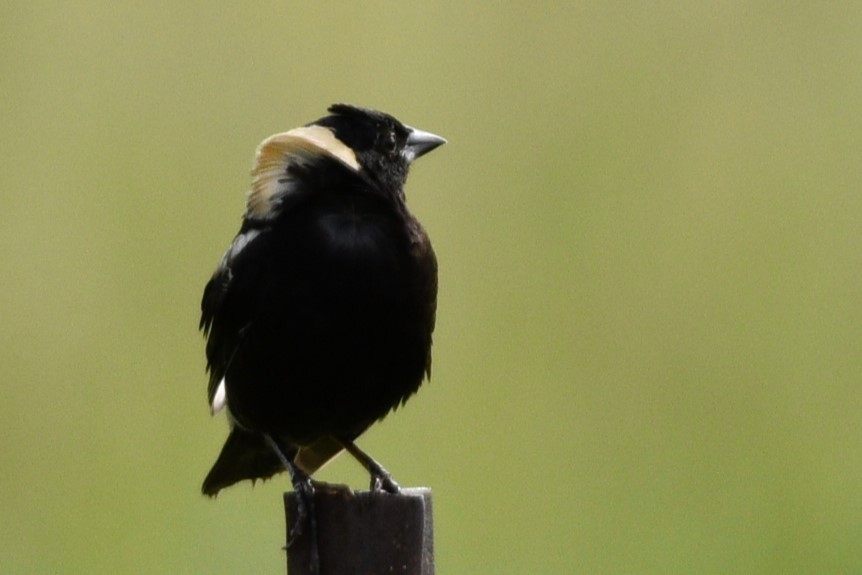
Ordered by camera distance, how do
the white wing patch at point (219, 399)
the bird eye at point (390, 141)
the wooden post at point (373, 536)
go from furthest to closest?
the bird eye at point (390, 141)
the white wing patch at point (219, 399)
the wooden post at point (373, 536)

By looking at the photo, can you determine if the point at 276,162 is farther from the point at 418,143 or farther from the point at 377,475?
the point at 377,475

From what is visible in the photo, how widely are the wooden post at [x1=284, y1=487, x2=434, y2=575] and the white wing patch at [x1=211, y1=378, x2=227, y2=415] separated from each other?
1227mm

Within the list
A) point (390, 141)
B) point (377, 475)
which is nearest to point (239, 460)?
point (377, 475)

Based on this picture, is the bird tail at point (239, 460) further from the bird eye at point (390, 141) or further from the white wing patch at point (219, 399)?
the bird eye at point (390, 141)

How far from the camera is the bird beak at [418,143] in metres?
3.89

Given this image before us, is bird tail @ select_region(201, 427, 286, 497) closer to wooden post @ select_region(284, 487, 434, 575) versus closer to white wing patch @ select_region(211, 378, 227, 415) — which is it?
white wing patch @ select_region(211, 378, 227, 415)

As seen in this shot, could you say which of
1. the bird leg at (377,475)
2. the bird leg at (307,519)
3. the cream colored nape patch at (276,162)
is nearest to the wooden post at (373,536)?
the bird leg at (307,519)

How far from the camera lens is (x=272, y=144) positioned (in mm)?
3410

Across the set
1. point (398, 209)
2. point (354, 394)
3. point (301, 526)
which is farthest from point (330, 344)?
point (301, 526)

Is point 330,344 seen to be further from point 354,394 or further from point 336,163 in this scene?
point 336,163

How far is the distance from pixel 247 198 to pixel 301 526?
1202mm

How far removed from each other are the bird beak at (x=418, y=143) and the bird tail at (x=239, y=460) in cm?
91

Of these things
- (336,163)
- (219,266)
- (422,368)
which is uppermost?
(336,163)

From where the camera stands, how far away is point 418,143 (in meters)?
3.90
